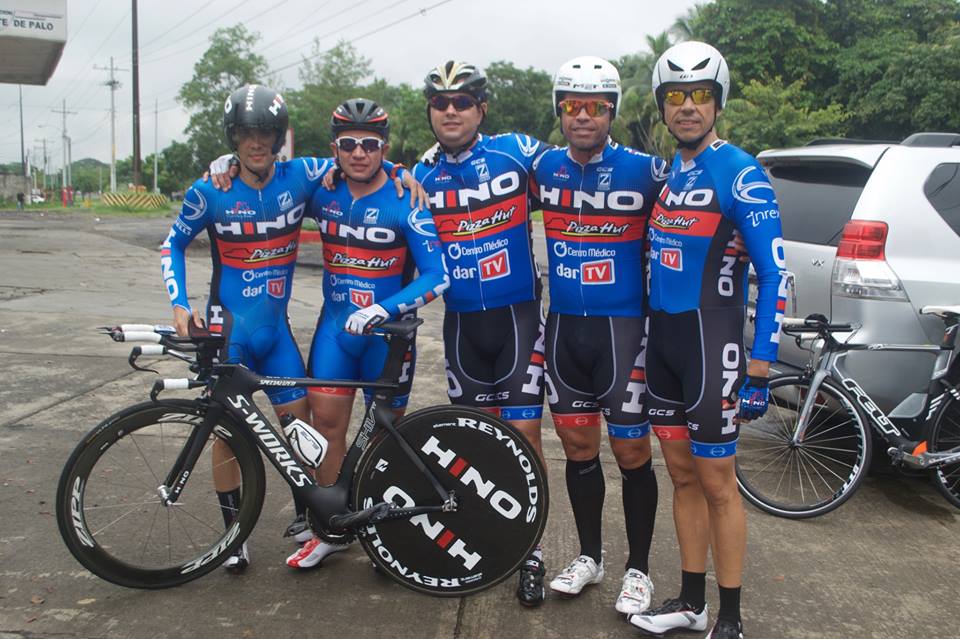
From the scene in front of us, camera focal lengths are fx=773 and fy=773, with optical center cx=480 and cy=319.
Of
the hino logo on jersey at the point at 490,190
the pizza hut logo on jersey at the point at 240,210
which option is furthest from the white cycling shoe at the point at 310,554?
the hino logo on jersey at the point at 490,190

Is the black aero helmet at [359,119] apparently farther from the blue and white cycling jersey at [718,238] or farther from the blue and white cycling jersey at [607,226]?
the blue and white cycling jersey at [718,238]

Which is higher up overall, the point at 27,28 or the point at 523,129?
the point at 523,129

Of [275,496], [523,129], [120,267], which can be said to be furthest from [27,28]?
[523,129]

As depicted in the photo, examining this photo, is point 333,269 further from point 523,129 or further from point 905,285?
point 523,129

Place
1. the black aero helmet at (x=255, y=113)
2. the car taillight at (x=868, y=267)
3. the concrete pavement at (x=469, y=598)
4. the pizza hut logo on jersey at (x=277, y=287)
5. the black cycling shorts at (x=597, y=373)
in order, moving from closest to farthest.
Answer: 1. the concrete pavement at (x=469, y=598)
2. the black cycling shorts at (x=597, y=373)
3. the black aero helmet at (x=255, y=113)
4. the pizza hut logo on jersey at (x=277, y=287)
5. the car taillight at (x=868, y=267)

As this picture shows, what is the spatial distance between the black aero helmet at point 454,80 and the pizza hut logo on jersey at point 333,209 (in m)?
0.64

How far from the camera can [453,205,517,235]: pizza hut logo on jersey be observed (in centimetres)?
343

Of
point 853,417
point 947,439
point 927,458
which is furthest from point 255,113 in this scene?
point 947,439

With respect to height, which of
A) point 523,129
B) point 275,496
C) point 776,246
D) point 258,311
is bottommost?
point 275,496

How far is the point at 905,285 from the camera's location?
14.3ft

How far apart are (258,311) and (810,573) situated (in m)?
2.83

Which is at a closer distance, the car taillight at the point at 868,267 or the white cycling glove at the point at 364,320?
the white cycling glove at the point at 364,320

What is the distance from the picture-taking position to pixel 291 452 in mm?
3299

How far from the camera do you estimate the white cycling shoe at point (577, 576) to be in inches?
129
